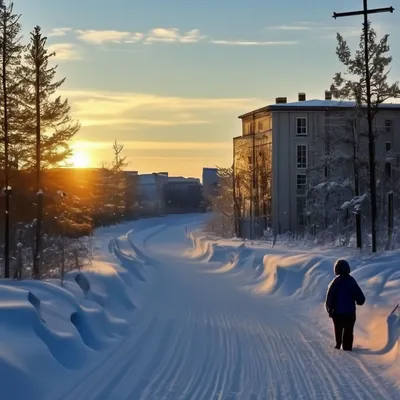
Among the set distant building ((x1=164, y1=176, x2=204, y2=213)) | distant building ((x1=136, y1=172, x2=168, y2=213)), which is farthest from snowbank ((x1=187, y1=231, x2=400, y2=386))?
distant building ((x1=164, y1=176, x2=204, y2=213))

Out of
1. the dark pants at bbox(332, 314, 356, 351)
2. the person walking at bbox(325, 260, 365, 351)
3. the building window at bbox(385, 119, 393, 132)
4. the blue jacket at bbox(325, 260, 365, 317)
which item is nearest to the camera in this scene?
the dark pants at bbox(332, 314, 356, 351)

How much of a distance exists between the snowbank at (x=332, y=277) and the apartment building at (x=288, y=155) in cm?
3314

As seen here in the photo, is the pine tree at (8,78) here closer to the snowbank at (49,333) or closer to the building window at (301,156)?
the snowbank at (49,333)

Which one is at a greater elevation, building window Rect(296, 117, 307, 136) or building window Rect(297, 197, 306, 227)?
building window Rect(296, 117, 307, 136)

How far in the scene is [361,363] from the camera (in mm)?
11211

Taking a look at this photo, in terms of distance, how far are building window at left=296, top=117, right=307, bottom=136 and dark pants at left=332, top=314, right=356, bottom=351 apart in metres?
59.2

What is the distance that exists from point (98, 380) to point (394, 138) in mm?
67332

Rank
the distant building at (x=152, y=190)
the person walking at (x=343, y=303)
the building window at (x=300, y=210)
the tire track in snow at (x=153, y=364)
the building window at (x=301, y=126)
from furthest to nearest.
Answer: the distant building at (x=152, y=190) < the building window at (x=301, y=126) < the building window at (x=300, y=210) < the person walking at (x=343, y=303) < the tire track in snow at (x=153, y=364)

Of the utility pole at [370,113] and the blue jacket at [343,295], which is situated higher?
the utility pole at [370,113]

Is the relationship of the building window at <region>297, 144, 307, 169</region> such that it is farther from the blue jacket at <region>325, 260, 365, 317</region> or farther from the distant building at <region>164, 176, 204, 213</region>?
the distant building at <region>164, 176, 204, 213</region>

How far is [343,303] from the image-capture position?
12906 millimetres

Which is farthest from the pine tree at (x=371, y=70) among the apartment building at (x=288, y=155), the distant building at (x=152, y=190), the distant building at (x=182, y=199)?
the distant building at (x=182, y=199)

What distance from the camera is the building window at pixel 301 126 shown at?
71.1 meters

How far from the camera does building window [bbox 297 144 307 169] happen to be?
70.2 metres
